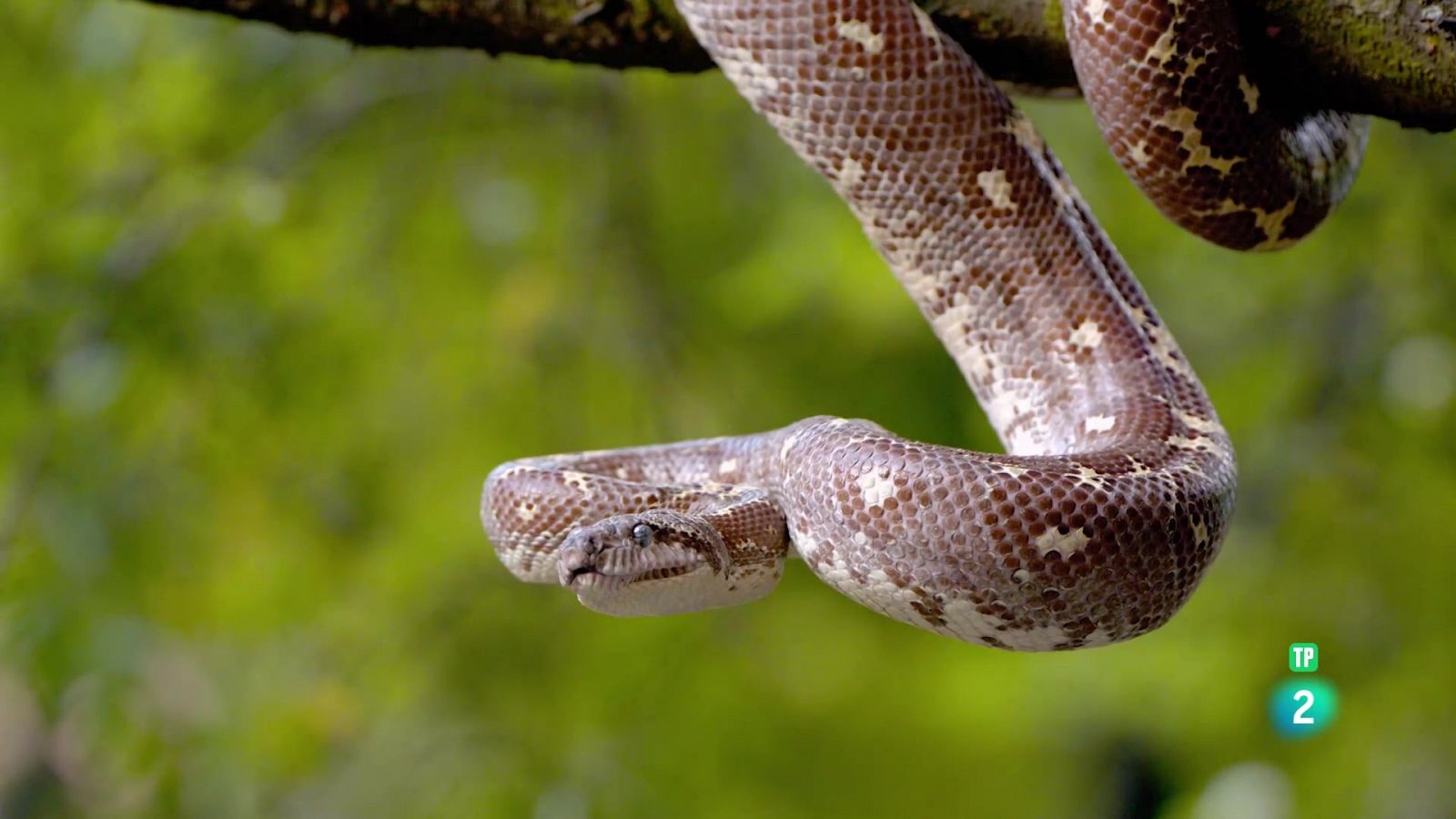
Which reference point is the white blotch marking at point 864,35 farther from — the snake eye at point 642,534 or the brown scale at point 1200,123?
the snake eye at point 642,534

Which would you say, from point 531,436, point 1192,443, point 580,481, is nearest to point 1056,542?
point 1192,443

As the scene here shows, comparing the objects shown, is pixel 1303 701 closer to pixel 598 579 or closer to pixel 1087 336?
pixel 1087 336

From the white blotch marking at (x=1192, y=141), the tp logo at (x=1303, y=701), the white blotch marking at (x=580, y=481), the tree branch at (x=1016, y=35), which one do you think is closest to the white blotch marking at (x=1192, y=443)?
the white blotch marking at (x=1192, y=141)

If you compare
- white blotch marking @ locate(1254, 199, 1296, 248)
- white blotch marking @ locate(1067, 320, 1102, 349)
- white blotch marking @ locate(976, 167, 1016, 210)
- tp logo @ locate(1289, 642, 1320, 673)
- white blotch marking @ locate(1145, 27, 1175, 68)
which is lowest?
tp logo @ locate(1289, 642, 1320, 673)

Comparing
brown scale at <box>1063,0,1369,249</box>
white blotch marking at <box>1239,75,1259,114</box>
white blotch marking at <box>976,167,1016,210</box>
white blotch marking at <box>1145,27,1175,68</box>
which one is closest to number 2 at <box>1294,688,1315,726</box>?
brown scale at <box>1063,0,1369,249</box>

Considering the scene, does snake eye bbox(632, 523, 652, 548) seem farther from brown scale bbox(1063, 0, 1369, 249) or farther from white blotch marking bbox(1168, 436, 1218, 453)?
brown scale bbox(1063, 0, 1369, 249)

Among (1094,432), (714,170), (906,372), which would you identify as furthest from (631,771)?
(1094,432)
